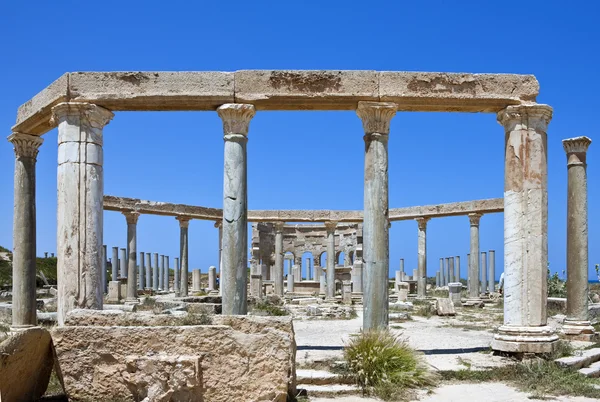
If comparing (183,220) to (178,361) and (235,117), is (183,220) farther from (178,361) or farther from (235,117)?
(178,361)

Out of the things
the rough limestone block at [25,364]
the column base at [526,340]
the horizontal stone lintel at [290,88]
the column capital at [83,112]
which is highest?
the horizontal stone lintel at [290,88]

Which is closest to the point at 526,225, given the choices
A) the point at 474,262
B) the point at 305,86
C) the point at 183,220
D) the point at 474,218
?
the point at 305,86

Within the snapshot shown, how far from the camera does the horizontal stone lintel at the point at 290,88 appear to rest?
447 inches

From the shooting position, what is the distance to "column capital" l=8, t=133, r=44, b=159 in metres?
13.7

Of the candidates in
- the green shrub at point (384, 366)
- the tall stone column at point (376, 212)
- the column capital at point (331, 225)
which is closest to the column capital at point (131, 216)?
the column capital at point (331, 225)

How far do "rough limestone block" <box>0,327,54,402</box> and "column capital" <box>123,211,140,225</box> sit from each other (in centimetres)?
2013

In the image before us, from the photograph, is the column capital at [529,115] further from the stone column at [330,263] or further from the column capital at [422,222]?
the stone column at [330,263]

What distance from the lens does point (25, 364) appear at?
6973mm

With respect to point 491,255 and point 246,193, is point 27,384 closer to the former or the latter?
point 246,193

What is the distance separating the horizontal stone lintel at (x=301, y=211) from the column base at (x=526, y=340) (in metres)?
15.4

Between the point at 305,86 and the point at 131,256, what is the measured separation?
60.5 feet

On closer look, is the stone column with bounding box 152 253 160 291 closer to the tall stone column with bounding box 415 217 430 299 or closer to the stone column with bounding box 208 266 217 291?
the stone column with bounding box 208 266 217 291

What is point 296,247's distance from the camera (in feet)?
154

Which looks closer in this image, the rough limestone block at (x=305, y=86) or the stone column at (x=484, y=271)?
the rough limestone block at (x=305, y=86)
